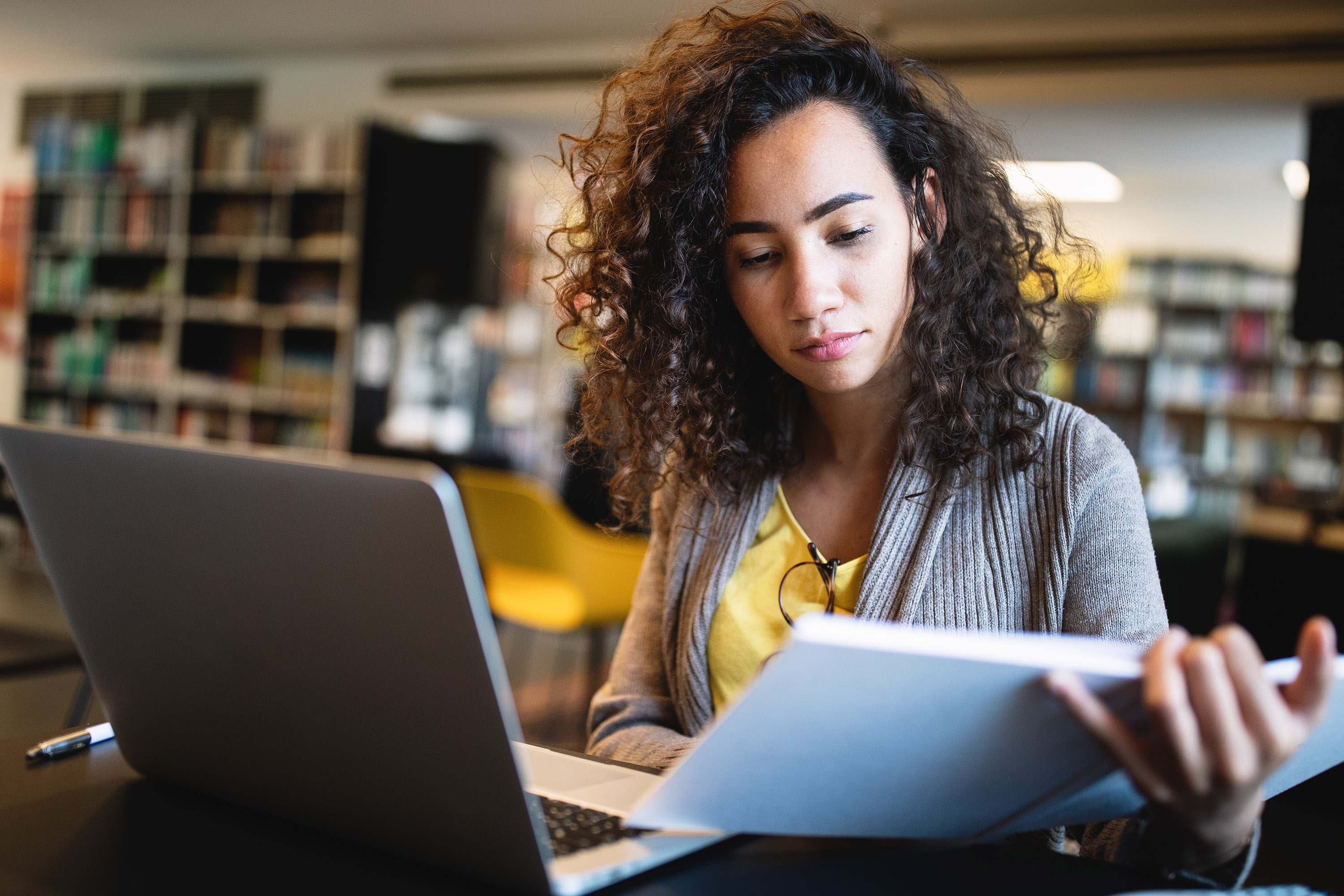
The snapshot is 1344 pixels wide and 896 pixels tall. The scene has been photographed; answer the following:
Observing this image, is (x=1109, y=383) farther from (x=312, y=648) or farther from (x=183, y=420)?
(x=312, y=648)

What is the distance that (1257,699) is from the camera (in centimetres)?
57

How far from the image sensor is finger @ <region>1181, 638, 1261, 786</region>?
565 millimetres

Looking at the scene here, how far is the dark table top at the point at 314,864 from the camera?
64 cm

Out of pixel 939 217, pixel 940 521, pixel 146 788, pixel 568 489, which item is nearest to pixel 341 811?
pixel 146 788

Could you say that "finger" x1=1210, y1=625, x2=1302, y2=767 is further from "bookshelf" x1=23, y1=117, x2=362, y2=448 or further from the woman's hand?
"bookshelf" x1=23, y1=117, x2=362, y2=448

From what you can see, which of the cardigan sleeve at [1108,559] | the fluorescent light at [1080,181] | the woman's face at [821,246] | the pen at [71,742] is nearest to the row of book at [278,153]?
the fluorescent light at [1080,181]

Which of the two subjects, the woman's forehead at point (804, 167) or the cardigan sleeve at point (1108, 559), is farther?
the woman's forehead at point (804, 167)

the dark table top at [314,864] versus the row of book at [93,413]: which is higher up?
the dark table top at [314,864]

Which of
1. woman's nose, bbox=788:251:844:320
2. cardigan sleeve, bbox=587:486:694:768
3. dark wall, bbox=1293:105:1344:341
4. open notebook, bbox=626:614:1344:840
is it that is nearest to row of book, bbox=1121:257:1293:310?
dark wall, bbox=1293:105:1344:341

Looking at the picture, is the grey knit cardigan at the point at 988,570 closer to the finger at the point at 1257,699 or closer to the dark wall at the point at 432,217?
the finger at the point at 1257,699

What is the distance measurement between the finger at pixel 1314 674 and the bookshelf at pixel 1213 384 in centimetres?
695

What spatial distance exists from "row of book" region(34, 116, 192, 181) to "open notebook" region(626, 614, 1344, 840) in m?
6.20

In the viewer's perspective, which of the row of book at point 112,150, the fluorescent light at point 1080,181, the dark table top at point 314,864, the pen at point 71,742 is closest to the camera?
the dark table top at point 314,864

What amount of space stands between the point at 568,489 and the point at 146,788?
3.35m
